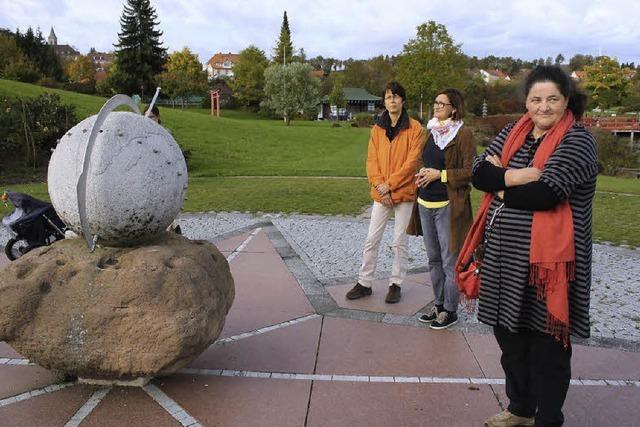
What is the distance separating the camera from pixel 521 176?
9.73ft

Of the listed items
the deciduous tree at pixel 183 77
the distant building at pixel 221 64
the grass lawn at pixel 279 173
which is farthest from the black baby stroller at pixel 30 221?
the distant building at pixel 221 64

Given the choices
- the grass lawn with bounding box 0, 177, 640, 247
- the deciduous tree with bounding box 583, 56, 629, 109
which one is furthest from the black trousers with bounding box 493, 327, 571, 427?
the deciduous tree with bounding box 583, 56, 629, 109

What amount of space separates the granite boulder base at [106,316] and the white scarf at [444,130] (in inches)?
97.2

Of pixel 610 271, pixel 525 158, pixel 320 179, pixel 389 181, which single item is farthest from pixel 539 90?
pixel 320 179

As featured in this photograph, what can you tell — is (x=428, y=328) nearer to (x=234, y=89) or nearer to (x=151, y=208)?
(x=151, y=208)

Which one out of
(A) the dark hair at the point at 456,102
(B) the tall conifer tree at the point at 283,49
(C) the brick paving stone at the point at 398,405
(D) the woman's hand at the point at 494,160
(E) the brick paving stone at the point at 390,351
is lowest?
(E) the brick paving stone at the point at 390,351

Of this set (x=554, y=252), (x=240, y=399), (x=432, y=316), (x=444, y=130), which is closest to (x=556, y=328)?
(x=554, y=252)

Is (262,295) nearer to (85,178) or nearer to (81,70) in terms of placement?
(85,178)

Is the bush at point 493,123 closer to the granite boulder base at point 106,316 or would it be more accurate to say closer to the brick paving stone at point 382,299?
the brick paving stone at point 382,299

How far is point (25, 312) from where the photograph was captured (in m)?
3.67

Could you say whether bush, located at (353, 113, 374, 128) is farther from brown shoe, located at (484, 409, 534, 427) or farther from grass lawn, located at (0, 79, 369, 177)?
brown shoe, located at (484, 409, 534, 427)

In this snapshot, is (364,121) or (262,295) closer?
(262,295)

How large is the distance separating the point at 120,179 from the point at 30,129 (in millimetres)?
18797

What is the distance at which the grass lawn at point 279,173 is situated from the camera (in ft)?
41.0
